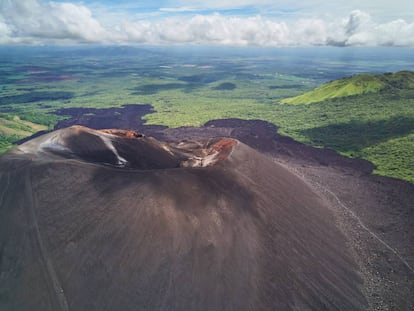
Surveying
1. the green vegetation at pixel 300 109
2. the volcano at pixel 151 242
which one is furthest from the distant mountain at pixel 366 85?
the volcano at pixel 151 242

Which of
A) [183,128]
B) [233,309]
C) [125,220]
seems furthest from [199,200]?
[183,128]

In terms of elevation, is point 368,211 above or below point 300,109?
above

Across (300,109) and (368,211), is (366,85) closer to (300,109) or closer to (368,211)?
(300,109)

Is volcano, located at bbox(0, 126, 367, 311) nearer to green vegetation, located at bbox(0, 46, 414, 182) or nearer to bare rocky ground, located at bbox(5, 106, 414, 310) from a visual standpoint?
bare rocky ground, located at bbox(5, 106, 414, 310)

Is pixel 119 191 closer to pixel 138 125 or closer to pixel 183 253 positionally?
pixel 183 253

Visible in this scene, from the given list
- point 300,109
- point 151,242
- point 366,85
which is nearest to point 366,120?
point 300,109
